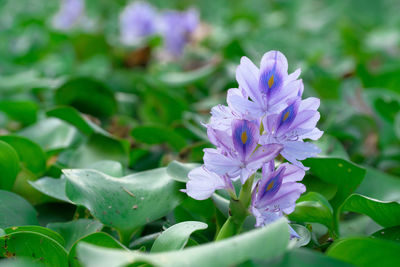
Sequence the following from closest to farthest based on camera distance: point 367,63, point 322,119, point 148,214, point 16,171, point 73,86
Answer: point 148,214
point 16,171
point 73,86
point 322,119
point 367,63

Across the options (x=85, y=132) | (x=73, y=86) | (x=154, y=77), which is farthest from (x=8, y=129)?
(x=154, y=77)

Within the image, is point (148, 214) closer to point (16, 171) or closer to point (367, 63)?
point (16, 171)

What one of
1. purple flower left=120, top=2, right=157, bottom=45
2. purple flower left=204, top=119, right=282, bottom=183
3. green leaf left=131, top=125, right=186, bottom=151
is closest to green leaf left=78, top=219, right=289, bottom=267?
purple flower left=204, top=119, right=282, bottom=183

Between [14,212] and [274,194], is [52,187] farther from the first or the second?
[274,194]

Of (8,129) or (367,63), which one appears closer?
(8,129)

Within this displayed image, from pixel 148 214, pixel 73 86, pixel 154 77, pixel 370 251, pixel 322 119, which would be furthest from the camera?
pixel 154 77

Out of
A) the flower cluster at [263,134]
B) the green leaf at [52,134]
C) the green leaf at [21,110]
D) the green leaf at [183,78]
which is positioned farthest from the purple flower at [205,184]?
the green leaf at [183,78]

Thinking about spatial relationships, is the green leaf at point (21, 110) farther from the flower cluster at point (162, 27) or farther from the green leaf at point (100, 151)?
the flower cluster at point (162, 27)
